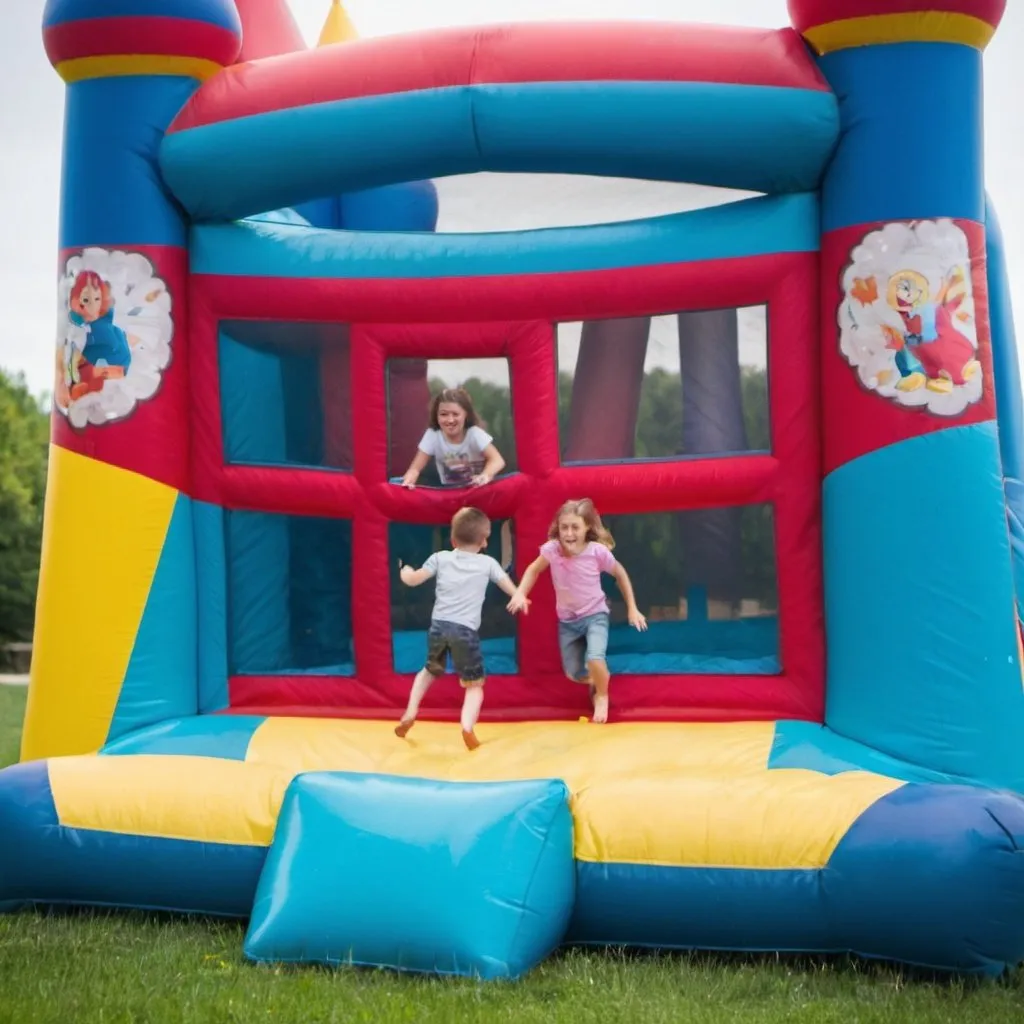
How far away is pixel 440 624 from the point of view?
502cm

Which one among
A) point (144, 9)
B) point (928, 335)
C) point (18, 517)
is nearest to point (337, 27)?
point (144, 9)

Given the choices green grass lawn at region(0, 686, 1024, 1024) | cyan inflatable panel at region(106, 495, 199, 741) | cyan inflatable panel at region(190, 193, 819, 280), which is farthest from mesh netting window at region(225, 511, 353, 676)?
green grass lawn at region(0, 686, 1024, 1024)

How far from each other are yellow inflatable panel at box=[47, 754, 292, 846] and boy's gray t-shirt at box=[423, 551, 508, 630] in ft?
2.88

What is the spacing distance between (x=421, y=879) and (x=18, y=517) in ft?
65.5

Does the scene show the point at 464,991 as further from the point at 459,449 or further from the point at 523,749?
the point at 459,449

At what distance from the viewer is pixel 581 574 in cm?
501

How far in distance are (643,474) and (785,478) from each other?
49 cm

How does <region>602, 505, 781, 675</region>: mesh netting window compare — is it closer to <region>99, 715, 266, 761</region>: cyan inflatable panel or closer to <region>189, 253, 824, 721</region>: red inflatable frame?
<region>189, 253, 824, 721</region>: red inflatable frame

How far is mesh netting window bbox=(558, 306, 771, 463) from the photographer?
507cm

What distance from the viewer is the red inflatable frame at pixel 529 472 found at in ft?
16.3

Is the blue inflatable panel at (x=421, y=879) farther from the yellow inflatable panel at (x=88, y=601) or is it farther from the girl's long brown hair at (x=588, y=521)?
the yellow inflatable panel at (x=88, y=601)

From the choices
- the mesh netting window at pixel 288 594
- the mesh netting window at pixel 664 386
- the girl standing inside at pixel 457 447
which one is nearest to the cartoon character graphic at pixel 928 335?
the mesh netting window at pixel 664 386

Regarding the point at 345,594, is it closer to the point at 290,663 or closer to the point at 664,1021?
the point at 290,663

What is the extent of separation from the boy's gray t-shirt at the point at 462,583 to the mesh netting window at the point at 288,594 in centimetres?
50
